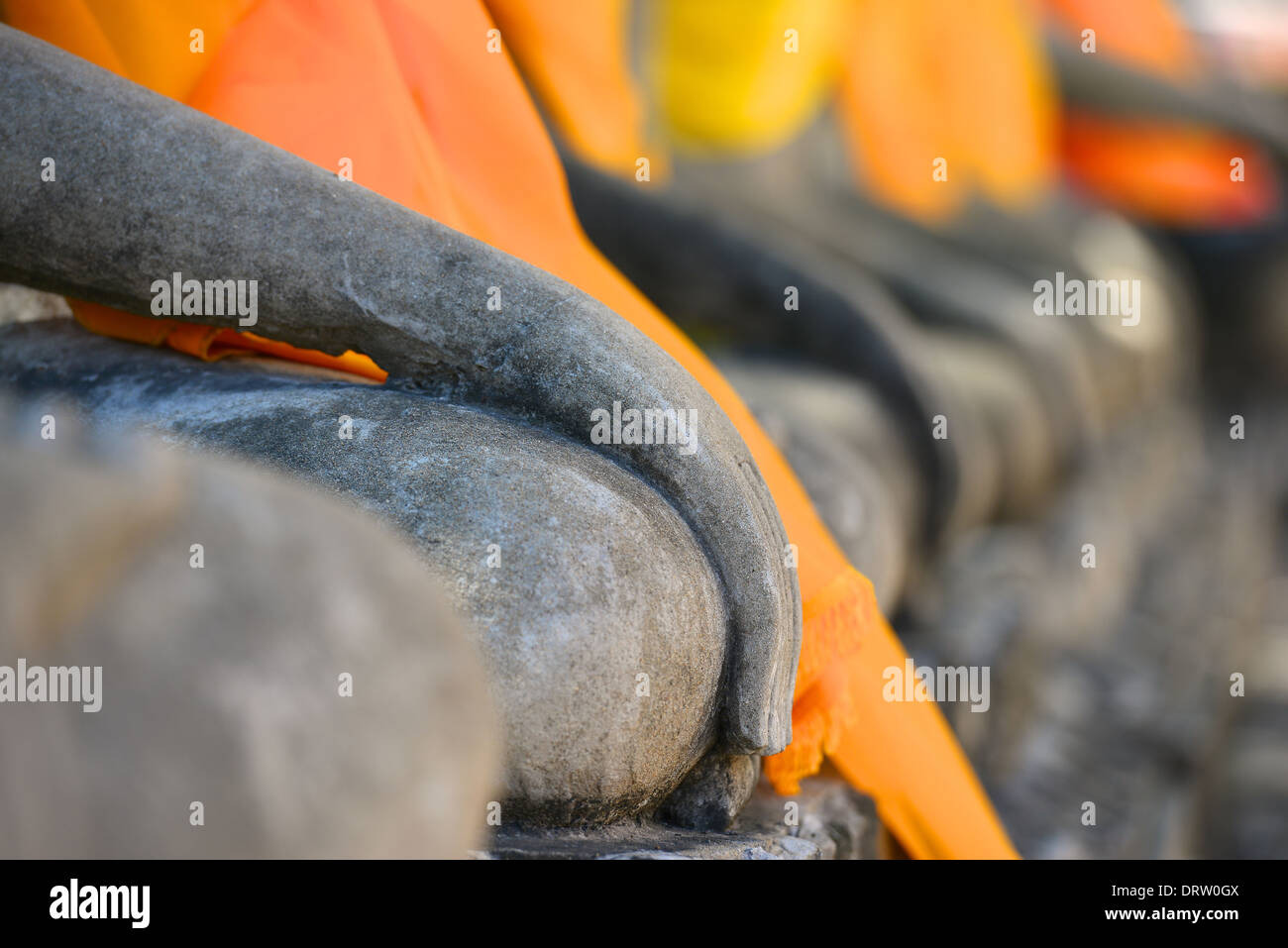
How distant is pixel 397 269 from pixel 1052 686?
5.06ft

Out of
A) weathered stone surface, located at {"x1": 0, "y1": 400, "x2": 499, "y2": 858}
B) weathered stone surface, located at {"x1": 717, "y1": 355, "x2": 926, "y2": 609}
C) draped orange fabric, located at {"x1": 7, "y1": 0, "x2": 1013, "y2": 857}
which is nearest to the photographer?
weathered stone surface, located at {"x1": 0, "y1": 400, "x2": 499, "y2": 858}

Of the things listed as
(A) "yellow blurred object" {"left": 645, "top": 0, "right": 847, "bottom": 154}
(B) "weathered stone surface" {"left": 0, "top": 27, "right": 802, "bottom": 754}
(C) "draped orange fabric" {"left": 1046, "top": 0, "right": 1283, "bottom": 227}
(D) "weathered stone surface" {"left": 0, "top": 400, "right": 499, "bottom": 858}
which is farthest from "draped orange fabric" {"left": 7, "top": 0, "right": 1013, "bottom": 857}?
(C) "draped orange fabric" {"left": 1046, "top": 0, "right": 1283, "bottom": 227}

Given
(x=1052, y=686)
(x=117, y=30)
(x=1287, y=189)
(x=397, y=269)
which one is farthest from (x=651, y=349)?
(x=1287, y=189)

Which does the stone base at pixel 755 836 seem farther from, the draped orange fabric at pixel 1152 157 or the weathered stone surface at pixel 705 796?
the draped orange fabric at pixel 1152 157

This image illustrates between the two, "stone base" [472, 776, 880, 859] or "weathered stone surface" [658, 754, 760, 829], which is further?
"weathered stone surface" [658, 754, 760, 829]

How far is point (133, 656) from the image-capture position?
17.4 inches

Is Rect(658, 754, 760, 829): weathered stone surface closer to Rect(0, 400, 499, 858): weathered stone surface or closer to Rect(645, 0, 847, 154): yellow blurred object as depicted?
Rect(0, 400, 499, 858): weathered stone surface

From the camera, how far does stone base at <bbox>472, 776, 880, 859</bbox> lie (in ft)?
2.43

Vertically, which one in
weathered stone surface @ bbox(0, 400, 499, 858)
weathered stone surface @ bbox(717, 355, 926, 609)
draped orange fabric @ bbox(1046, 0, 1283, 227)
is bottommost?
weathered stone surface @ bbox(0, 400, 499, 858)

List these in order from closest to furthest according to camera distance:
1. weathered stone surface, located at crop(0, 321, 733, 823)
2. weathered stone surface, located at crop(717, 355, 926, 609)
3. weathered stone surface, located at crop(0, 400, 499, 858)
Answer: weathered stone surface, located at crop(0, 400, 499, 858) → weathered stone surface, located at crop(0, 321, 733, 823) → weathered stone surface, located at crop(717, 355, 926, 609)

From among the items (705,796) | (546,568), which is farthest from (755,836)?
(546,568)

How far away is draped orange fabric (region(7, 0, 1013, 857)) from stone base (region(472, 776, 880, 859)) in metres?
0.03

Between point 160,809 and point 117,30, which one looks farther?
point 117,30

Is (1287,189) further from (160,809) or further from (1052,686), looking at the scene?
(160,809)
